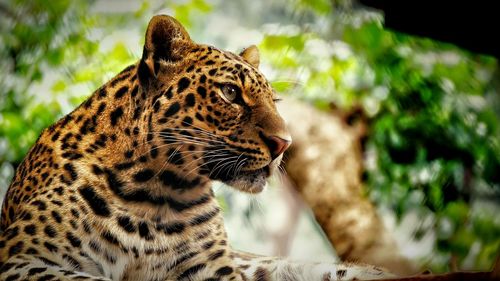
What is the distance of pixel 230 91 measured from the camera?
3.10m

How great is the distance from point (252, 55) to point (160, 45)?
0.55 metres

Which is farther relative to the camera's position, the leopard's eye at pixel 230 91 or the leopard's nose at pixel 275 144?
the leopard's eye at pixel 230 91

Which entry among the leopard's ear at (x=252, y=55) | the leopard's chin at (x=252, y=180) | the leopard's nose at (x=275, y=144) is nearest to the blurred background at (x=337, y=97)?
the leopard's ear at (x=252, y=55)

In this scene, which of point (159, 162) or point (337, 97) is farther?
point (337, 97)

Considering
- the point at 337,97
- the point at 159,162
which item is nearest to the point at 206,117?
the point at 159,162

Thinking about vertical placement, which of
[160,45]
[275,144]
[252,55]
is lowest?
[275,144]

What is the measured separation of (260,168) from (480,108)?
2.09 m

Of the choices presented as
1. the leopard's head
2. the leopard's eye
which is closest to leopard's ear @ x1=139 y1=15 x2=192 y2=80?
the leopard's head

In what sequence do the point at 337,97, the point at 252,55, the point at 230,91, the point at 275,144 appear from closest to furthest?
the point at 275,144 < the point at 230,91 < the point at 252,55 < the point at 337,97

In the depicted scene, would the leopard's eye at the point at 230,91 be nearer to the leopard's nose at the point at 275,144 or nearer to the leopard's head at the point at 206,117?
the leopard's head at the point at 206,117

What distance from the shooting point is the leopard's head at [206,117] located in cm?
301

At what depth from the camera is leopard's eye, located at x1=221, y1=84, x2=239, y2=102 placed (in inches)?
122

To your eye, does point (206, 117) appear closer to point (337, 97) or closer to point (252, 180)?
point (252, 180)

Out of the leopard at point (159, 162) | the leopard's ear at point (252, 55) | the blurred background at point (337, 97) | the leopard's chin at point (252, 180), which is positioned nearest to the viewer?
the leopard at point (159, 162)
